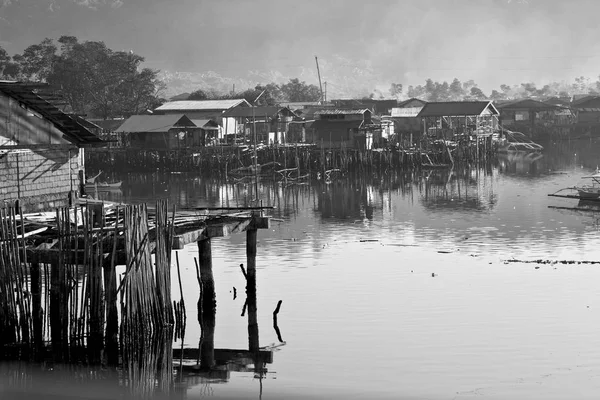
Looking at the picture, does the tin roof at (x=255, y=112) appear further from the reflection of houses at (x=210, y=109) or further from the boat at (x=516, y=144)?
the boat at (x=516, y=144)

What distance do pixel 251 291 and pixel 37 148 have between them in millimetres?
5568

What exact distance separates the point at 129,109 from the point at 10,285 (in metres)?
66.7

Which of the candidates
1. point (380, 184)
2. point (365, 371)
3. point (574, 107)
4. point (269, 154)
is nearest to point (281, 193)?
point (380, 184)

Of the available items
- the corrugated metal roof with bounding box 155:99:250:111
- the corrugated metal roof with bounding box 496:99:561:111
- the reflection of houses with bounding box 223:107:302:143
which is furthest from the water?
the corrugated metal roof with bounding box 496:99:561:111

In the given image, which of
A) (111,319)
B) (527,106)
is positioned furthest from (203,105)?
(111,319)

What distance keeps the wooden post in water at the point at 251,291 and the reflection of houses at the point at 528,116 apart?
72189 mm

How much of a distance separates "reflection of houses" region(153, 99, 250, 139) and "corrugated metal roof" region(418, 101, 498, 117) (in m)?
13.0

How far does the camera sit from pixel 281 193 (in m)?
51.0

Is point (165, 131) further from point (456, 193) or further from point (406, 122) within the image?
point (406, 122)

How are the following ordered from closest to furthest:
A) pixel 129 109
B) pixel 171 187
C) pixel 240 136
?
pixel 171 187, pixel 240 136, pixel 129 109

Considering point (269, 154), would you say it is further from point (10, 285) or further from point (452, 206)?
point (10, 285)

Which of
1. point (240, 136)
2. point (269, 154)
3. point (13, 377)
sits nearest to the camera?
point (13, 377)

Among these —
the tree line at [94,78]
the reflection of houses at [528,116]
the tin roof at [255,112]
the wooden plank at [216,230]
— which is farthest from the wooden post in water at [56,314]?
the reflection of houses at [528,116]

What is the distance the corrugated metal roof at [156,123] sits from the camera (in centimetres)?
6544
